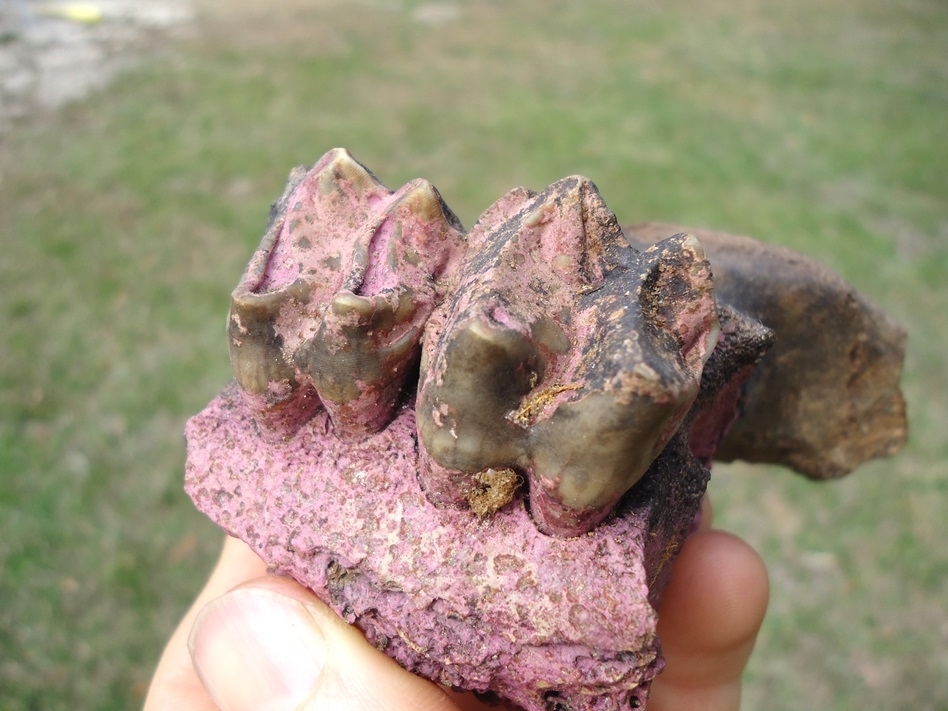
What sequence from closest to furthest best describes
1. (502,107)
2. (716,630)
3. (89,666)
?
(716,630) → (89,666) → (502,107)

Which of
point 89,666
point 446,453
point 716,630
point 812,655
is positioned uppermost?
point 446,453

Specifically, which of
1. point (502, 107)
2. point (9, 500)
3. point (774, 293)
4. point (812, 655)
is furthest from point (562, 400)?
point (502, 107)

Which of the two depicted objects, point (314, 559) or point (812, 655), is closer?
point (314, 559)

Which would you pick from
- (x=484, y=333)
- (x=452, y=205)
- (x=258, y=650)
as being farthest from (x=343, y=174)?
(x=452, y=205)

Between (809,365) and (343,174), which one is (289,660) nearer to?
(343,174)

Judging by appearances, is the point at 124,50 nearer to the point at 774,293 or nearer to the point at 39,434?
the point at 39,434

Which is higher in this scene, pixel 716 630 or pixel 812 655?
pixel 716 630

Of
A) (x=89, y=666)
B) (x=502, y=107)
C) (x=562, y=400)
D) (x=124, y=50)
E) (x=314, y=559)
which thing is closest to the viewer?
(x=562, y=400)
